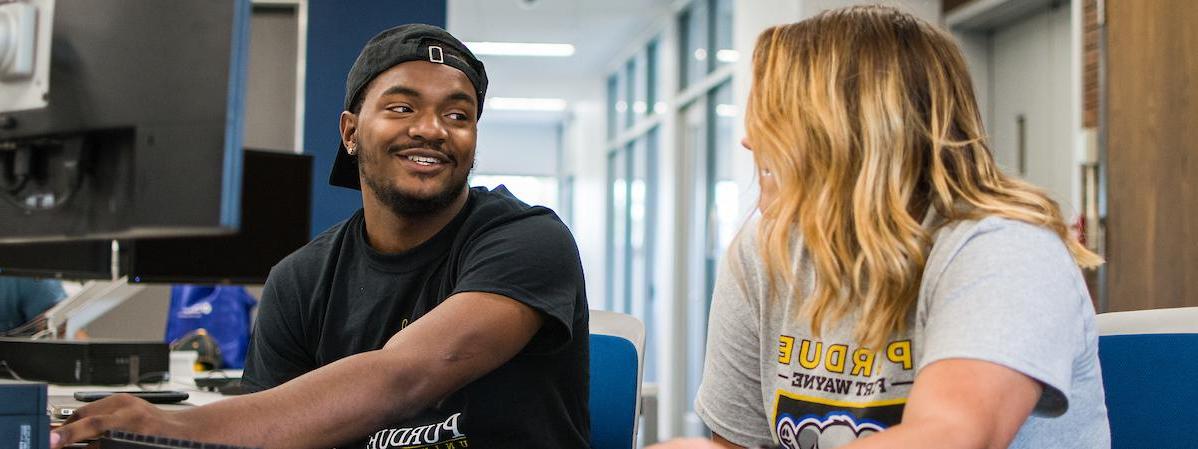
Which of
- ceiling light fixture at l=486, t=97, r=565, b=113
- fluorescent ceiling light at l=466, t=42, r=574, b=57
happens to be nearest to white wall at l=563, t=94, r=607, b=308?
ceiling light fixture at l=486, t=97, r=565, b=113

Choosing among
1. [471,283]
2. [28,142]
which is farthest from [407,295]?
[28,142]

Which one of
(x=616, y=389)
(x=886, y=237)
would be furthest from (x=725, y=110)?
(x=886, y=237)

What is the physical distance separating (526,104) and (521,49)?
9.67 ft

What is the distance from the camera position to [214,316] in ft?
11.9

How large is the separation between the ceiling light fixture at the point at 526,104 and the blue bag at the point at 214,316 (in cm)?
885

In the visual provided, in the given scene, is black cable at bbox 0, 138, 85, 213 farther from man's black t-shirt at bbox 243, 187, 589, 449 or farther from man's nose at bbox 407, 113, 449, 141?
man's nose at bbox 407, 113, 449, 141

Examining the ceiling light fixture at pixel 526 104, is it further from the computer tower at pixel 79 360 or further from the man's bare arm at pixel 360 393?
the man's bare arm at pixel 360 393

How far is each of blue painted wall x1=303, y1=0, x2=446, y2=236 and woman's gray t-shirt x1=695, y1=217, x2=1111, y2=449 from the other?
8.35ft

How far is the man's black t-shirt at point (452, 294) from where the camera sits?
1.53m

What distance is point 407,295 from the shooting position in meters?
1.67

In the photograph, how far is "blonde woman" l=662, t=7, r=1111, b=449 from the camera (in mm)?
990

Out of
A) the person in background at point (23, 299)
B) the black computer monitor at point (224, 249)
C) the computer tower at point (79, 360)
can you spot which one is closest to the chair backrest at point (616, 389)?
the computer tower at point (79, 360)

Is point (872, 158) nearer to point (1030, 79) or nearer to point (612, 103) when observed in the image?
point (1030, 79)

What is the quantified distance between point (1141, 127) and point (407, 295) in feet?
7.32
